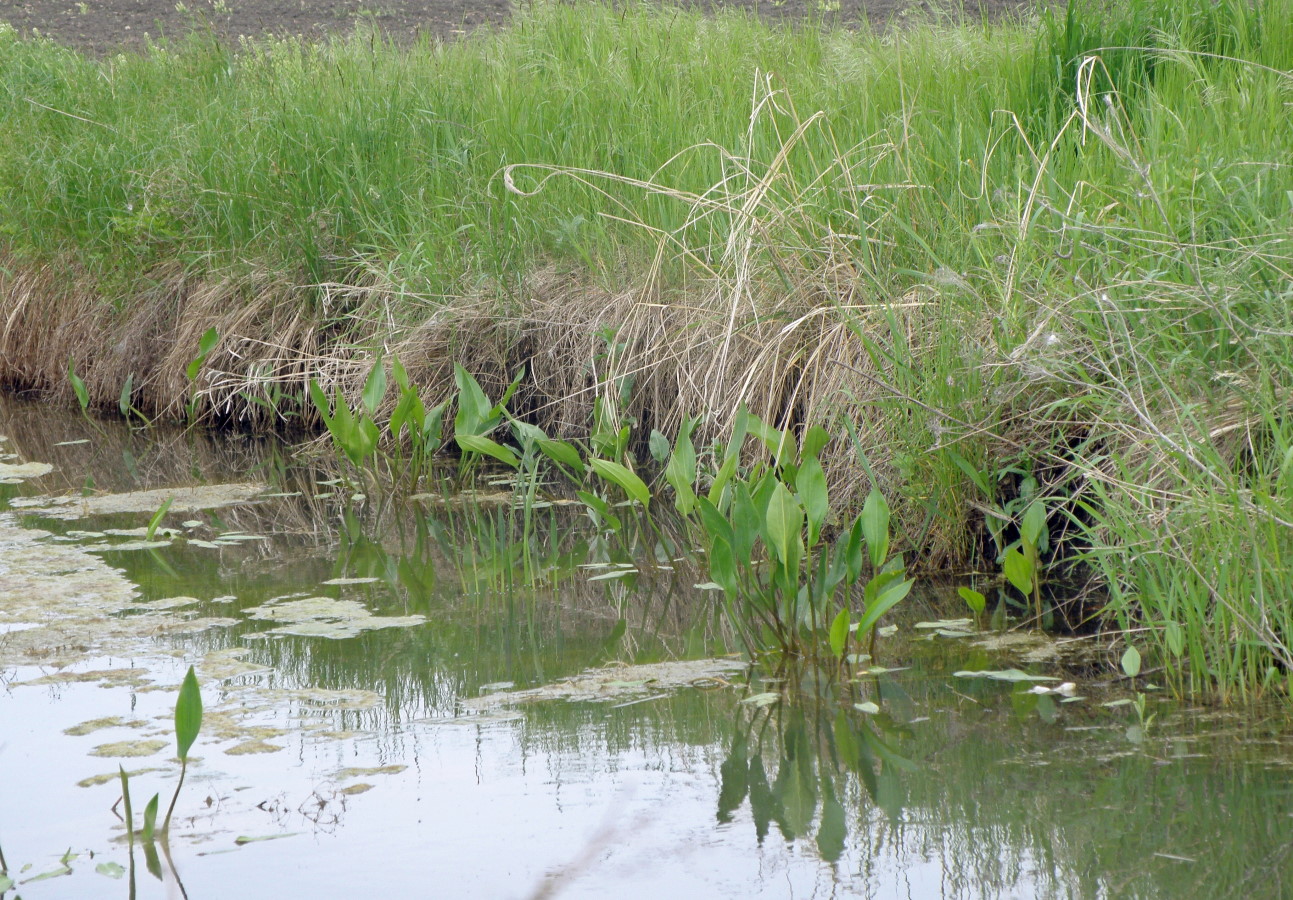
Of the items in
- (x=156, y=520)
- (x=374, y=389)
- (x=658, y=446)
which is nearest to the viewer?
(x=156, y=520)

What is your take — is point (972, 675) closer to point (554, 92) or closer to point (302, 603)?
point (302, 603)

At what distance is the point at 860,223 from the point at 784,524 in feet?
3.30

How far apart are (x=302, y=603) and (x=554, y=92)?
2615 millimetres

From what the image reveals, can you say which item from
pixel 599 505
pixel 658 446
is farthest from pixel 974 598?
pixel 658 446

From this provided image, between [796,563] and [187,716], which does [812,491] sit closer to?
[796,563]

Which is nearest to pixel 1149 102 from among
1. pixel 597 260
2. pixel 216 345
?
pixel 597 260

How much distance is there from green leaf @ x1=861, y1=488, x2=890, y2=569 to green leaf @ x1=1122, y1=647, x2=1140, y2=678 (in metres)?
0.46

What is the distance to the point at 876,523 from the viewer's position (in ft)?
7.99

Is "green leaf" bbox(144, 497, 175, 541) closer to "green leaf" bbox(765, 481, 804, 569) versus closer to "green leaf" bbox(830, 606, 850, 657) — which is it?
"green leaf" bbox(765, 481, 804, 569)

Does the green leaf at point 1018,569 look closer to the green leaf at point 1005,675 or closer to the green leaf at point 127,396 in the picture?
the green leaf at point 1005,675

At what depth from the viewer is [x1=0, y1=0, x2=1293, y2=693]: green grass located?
241 centimetres

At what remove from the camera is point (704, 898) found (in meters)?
1.65

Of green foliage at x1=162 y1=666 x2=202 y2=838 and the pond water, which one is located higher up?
green foliage at x1=162 y1=666 x2=202 y2=838

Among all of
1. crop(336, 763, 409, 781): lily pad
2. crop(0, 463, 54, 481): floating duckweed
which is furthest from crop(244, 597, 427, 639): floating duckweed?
crop(0, 463, 54, 481): floating duckweed
